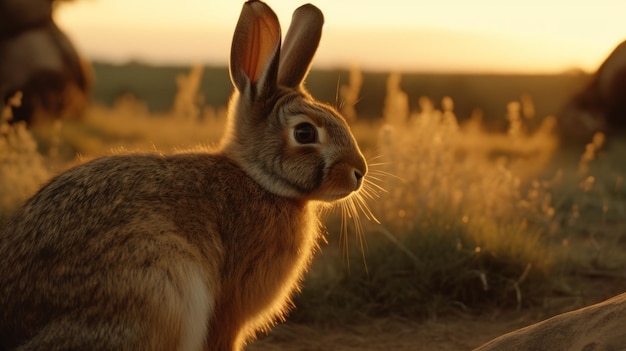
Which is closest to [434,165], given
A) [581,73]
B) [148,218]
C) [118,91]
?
[148,218]

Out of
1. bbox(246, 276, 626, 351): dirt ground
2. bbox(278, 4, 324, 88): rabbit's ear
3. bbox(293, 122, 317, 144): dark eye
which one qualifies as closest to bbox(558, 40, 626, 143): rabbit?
bbox(246, 276, 626, 351): dirt ground

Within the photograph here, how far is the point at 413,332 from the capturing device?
5.73 m

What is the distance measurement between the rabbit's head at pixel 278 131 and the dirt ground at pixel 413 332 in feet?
4.38

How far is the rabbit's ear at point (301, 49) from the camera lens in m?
4.98

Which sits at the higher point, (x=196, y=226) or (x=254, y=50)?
(x=254, y=50)

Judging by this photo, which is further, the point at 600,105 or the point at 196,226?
the point at 600,105

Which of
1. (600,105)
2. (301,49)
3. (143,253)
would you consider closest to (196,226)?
(143,253)

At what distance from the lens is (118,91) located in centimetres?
3350

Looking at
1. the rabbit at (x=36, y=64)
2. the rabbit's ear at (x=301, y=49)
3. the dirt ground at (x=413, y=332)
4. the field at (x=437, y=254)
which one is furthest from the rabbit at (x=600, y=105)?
the rabbit's ear at (x=301, y=49)

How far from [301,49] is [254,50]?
396 millimetres

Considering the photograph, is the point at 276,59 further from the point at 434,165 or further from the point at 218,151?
the point at 434,165

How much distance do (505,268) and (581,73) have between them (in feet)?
31.5

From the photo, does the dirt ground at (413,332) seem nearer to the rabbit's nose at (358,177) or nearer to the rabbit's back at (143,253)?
the rabbit's back at (143,253)

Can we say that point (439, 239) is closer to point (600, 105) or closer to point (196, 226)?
point (196, 226)
